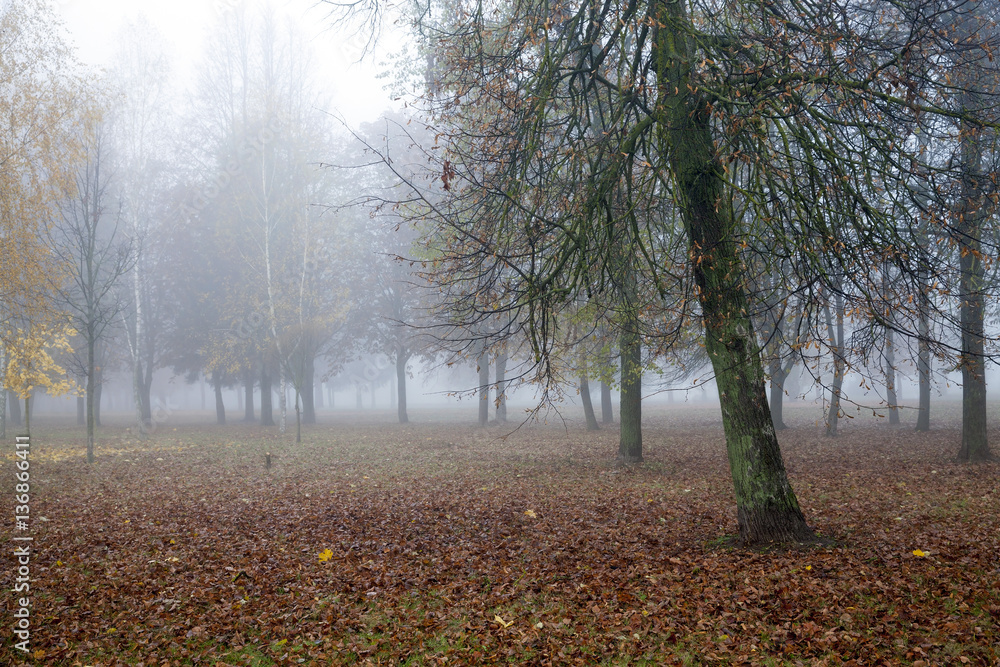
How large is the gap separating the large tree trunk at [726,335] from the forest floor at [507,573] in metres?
0.44

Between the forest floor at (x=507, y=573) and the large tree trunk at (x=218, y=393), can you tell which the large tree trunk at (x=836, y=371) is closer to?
the forest floor at (x=507, y=573)

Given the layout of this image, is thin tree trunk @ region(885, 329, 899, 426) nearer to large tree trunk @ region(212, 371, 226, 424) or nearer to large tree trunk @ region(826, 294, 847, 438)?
large tree trunk @ region(826, 294, 847, 438)

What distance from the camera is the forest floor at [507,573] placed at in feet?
14.7

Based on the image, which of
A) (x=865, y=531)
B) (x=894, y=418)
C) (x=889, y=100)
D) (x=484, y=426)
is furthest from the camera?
(x=484, y=426)

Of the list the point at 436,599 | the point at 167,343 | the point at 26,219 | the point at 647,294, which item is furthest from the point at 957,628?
the point at 167,343

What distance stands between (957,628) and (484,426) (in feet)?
67.8

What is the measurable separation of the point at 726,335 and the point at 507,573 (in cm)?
325

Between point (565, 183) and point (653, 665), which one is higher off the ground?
point (565, 183)

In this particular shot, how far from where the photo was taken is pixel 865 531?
Result: 21.8 ft

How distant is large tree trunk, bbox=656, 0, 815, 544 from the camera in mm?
6000

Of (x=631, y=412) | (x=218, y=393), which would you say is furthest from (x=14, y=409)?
(x=631, y=412)

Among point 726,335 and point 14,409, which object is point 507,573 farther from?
point 14,409

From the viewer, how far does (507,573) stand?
605cm

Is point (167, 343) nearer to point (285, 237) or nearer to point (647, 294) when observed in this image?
point (285, 237)
